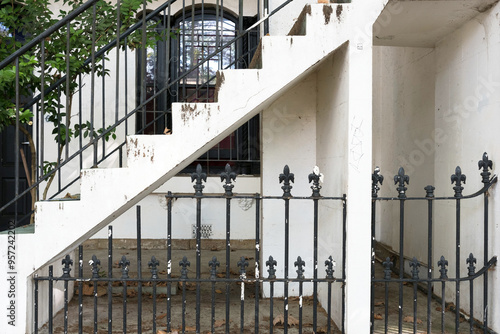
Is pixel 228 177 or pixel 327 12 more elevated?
pixel 327 12

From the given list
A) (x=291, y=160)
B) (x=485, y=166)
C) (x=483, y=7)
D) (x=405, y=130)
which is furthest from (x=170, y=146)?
(x=405, y=130)

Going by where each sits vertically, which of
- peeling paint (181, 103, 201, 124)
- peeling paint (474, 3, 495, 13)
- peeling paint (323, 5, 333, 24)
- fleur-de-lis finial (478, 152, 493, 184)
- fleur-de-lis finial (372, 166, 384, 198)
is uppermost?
peeling paint (474, 3, 495, 13)

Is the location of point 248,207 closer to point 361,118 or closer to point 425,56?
point 425,56

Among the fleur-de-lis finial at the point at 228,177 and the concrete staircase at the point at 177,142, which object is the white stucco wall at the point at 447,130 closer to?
the concrete staircase at the point at 177,142

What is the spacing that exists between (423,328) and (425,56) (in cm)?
305

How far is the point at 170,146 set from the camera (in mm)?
3646

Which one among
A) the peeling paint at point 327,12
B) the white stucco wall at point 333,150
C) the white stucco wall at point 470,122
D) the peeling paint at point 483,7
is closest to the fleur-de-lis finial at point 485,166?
the white stucco wall at point 470,122

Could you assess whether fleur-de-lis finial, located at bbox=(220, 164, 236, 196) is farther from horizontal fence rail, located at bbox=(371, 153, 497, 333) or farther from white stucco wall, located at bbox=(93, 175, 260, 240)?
white stucco wall, located at bbox=(93, 175, 260, 240)

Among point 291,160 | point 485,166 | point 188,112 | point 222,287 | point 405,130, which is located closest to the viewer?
point 188,112

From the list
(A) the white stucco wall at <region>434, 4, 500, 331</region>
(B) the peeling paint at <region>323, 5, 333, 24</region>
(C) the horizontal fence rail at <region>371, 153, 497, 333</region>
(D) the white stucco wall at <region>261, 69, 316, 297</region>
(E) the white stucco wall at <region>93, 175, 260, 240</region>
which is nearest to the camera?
(B) the peeling paint at <region>323, 5, 333, 24</region>

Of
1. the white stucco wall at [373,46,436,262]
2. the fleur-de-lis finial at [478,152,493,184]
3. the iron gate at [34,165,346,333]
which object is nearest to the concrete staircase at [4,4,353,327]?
the iron gate at [34,165,346,333]

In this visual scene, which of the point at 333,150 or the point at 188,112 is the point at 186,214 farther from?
the point at 188,112

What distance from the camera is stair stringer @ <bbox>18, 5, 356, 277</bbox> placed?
3.64 m

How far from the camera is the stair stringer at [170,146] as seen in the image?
3641mm
